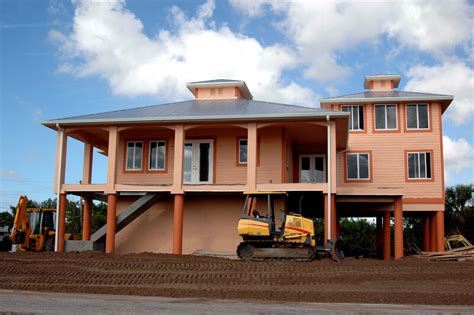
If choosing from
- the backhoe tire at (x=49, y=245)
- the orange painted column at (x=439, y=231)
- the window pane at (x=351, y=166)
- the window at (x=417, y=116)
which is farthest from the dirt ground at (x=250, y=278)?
the window at (x=417, y=116)

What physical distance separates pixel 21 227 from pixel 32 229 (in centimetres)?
90

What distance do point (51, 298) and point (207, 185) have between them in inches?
452

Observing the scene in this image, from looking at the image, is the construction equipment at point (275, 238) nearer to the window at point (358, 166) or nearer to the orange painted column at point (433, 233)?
the window at point (358, 166)

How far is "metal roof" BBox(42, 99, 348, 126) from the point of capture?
79.4 feet

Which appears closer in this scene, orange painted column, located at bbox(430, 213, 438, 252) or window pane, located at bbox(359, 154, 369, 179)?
orange painted column, located at bbox(430, 213, 438, 252)

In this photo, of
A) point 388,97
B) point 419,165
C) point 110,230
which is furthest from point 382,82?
point 110,230

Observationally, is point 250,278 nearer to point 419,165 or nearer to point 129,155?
point 129,155

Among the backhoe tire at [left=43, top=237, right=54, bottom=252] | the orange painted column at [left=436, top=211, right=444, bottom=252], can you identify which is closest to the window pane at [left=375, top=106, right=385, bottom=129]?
the orange painted column at [left=436, top=211, right=444, bottom=252]

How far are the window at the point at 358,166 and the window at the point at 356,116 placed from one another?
4.60 feet

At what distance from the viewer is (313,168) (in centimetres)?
3059

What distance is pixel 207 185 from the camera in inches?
977

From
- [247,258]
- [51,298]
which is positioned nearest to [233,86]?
[247,258]

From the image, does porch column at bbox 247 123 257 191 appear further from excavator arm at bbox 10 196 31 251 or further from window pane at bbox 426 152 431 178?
excavator arm at bbox 10 196 31 251

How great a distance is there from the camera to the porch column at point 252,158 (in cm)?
2416
